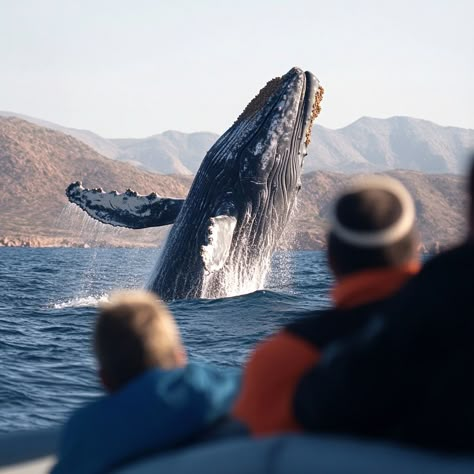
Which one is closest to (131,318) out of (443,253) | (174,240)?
(443,253)

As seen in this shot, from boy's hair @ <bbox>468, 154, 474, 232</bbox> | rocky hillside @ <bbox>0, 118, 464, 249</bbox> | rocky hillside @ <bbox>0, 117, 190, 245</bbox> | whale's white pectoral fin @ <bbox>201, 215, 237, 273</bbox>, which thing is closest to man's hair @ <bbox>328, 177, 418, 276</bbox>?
boy's hair @ <bbox>468, 154, 474, 232</bbox>

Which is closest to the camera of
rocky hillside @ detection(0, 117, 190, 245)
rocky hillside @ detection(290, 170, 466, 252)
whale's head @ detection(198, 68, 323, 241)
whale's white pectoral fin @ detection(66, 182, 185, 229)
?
whale's head @ detection(198, 68, 323, 241)

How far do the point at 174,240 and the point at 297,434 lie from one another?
1042 cm

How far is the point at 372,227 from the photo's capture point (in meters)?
2.35

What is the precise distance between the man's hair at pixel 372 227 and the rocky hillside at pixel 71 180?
382ft

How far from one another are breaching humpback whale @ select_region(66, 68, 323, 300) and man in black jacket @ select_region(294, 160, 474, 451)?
9.60m

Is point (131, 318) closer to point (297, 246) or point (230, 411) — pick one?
point (230, 411)

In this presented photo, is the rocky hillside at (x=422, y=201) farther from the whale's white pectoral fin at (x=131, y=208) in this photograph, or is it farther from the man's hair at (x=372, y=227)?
the man's hair at (x=372, y=227)

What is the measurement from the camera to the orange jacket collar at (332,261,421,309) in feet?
7.80

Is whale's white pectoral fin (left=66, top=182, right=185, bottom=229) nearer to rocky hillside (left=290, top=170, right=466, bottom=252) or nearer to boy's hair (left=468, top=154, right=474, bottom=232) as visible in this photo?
boy's hair (left=468, top=154, right=474, bottom=232)

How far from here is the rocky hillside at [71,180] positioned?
129 meters

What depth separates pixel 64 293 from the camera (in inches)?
750

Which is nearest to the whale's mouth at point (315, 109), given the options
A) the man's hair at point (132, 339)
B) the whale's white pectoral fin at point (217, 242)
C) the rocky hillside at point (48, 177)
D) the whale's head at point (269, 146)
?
the whale's head at point (269, 146)

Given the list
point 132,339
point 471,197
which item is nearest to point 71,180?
point 132,339
